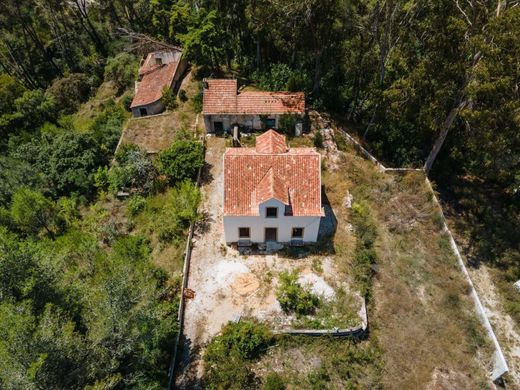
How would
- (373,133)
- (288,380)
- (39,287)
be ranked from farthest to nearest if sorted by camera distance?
(373,133)
(288,380)
(39,287)

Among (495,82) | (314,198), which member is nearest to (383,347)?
(314,198)

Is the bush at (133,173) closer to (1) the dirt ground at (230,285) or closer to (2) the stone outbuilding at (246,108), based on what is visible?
(1) the dirt ground at (230,285)

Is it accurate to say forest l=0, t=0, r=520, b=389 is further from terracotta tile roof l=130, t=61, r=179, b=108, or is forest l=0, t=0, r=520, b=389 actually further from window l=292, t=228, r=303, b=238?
window l=292, t=228, r=303, b=238

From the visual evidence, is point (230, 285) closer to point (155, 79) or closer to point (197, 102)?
point (197, 102)

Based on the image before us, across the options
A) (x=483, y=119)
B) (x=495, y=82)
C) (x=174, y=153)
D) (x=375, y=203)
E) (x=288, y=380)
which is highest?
(x=495, y=82)

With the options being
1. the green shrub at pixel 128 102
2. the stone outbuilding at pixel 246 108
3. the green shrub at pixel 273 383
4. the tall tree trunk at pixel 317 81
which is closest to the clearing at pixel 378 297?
the green shrub at pixel 273 383

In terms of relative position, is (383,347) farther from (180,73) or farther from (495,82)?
(180,73)

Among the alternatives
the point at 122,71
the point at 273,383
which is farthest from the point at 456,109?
the point at 122,71
